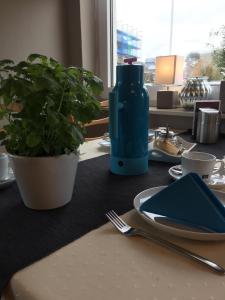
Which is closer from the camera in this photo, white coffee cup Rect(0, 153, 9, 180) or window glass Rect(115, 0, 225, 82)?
white coffee cup Rect(0, 153, 9, 180)

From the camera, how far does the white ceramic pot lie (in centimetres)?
54

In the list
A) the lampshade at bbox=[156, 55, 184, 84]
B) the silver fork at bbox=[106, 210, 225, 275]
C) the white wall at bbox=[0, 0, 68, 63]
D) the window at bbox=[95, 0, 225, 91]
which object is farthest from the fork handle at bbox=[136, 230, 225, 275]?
the white wall at bbox=[0, 0, 68, 63]

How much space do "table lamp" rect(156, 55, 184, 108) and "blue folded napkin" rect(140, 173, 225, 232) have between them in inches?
56.4

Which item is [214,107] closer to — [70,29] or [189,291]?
[189,291]

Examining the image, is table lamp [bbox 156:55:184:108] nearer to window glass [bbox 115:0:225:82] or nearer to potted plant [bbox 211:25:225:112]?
window glass [bbox 115:0:225:82]

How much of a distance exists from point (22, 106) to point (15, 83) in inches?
1.8

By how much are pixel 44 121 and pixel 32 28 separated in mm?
1914

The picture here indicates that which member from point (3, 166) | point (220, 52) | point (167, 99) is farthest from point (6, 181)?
point (220, 52)

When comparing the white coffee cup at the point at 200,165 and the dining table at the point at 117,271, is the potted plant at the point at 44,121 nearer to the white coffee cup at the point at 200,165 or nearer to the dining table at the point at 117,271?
the dining table at the point at 117,271

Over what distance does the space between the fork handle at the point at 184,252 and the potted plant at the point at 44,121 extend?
8.0 inches

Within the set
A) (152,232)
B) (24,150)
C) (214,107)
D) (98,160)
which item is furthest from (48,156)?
(214,107)

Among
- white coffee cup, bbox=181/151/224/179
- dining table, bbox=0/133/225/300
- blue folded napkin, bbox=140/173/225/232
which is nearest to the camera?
dining table, bbox=0/133/225/300

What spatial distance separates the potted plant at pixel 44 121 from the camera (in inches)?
19.4

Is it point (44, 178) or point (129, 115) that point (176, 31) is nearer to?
point (129, 115)
